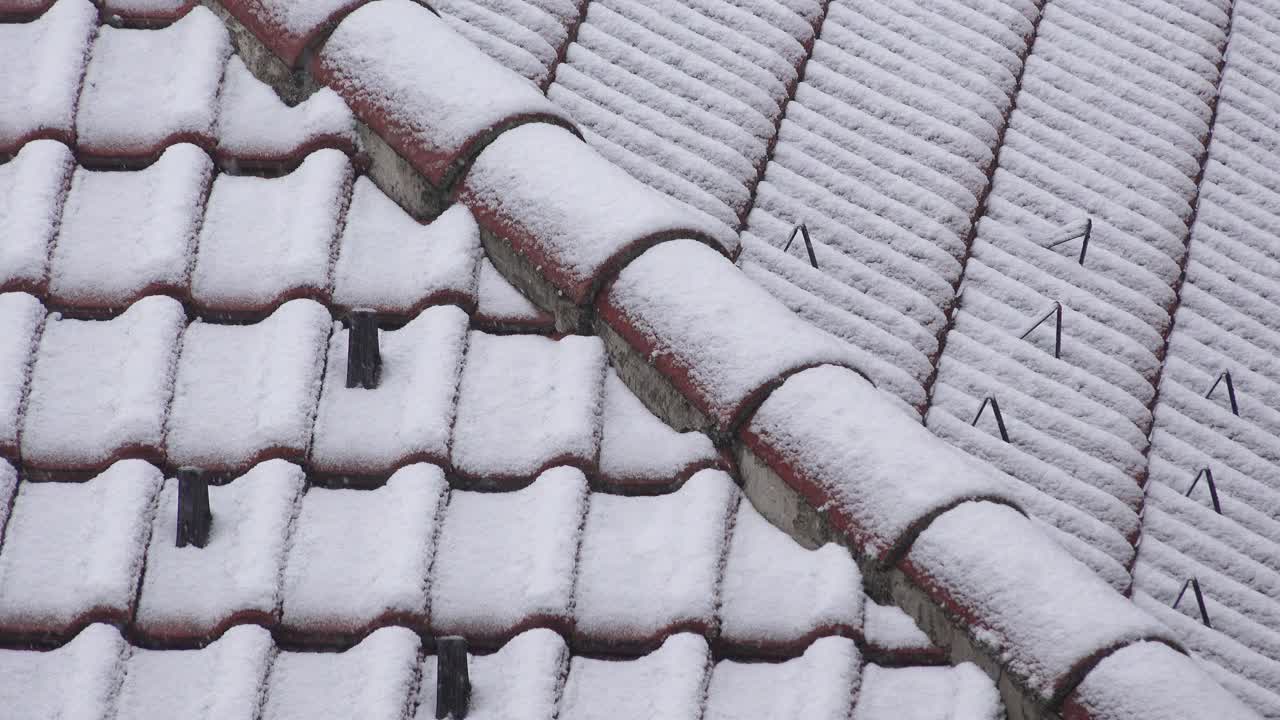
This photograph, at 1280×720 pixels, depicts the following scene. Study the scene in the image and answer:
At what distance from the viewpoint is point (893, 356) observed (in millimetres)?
4184

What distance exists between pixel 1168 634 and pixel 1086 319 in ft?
6.70

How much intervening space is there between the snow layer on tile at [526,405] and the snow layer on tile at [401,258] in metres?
0.15

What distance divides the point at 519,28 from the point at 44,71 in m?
1.63

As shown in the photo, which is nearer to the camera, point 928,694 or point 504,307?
point 928,694

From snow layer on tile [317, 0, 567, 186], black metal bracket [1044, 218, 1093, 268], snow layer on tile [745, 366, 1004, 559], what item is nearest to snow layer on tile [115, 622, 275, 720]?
snow layer on tile [745, 366, 1004, 559]

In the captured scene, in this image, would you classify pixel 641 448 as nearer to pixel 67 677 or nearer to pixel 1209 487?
pixel 67 677

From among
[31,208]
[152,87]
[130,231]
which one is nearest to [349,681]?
[130,231]

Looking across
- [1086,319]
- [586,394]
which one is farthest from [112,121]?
[1086,319]

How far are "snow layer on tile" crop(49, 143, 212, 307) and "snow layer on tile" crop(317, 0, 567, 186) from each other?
1.33 ft

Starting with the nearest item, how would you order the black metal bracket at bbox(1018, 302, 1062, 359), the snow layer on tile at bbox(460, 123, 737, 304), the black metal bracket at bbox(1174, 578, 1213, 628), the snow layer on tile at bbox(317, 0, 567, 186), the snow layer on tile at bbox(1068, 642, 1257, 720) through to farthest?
the snow layer on tile at bbox(1068, 642, 1257, 720) → the snow layer on tile at bbox(460, 123, 737, 304) → the snow layer on tile at bbox(317, 0, 567, 186) → the black metal bracket at bbox(1174, 578, 1213, 628) → the black metal bracket at bbox(1018, 302, 1062, 359)

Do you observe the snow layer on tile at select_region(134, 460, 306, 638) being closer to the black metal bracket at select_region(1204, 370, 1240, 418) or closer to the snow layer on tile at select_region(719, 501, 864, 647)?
the snow layer on tile at select_region(719, 501, 864, 647)

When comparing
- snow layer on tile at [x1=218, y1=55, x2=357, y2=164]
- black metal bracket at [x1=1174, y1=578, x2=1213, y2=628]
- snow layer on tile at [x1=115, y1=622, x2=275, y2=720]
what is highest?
snow layer on tile at [x1=218, y1=55, x2=357, y2=164]

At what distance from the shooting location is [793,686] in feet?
8.68

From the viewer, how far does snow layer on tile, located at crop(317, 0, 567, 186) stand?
3236 mm
